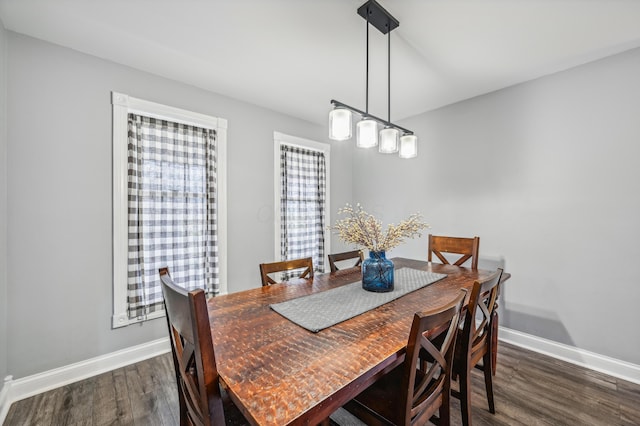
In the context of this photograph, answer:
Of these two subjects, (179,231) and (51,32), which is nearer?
(51,32)

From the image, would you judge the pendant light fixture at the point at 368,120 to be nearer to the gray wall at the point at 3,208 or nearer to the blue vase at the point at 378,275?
the blue vase at the point at 378,275

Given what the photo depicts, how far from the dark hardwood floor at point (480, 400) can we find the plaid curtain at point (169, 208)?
22.6 inches

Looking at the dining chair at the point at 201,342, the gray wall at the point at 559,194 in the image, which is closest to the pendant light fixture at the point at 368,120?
the dining chair at the point at 201,342

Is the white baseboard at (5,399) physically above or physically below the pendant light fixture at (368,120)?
below

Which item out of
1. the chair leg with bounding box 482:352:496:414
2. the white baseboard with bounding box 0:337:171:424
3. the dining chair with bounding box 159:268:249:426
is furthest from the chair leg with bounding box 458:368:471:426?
the white baseboard with bounding box 0:337:171:424

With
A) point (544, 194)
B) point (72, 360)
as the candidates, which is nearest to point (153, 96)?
point (72, 360)

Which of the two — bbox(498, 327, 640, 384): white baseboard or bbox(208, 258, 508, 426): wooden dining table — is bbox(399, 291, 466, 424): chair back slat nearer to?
bbox(208, 258, 508, 426): wooden dining table

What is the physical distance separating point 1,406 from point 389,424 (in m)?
2.44

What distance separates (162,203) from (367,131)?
2.00 m

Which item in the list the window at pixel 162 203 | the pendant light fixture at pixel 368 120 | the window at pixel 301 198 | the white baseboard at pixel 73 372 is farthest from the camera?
the window at pixel 301 198

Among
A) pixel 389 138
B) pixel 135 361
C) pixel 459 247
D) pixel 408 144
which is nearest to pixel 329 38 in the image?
pixel 389 138

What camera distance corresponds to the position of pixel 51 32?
192cm

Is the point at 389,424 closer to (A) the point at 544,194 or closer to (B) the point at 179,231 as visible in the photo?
(B) the point at 179,231

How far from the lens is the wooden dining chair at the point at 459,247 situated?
8.04 feet
